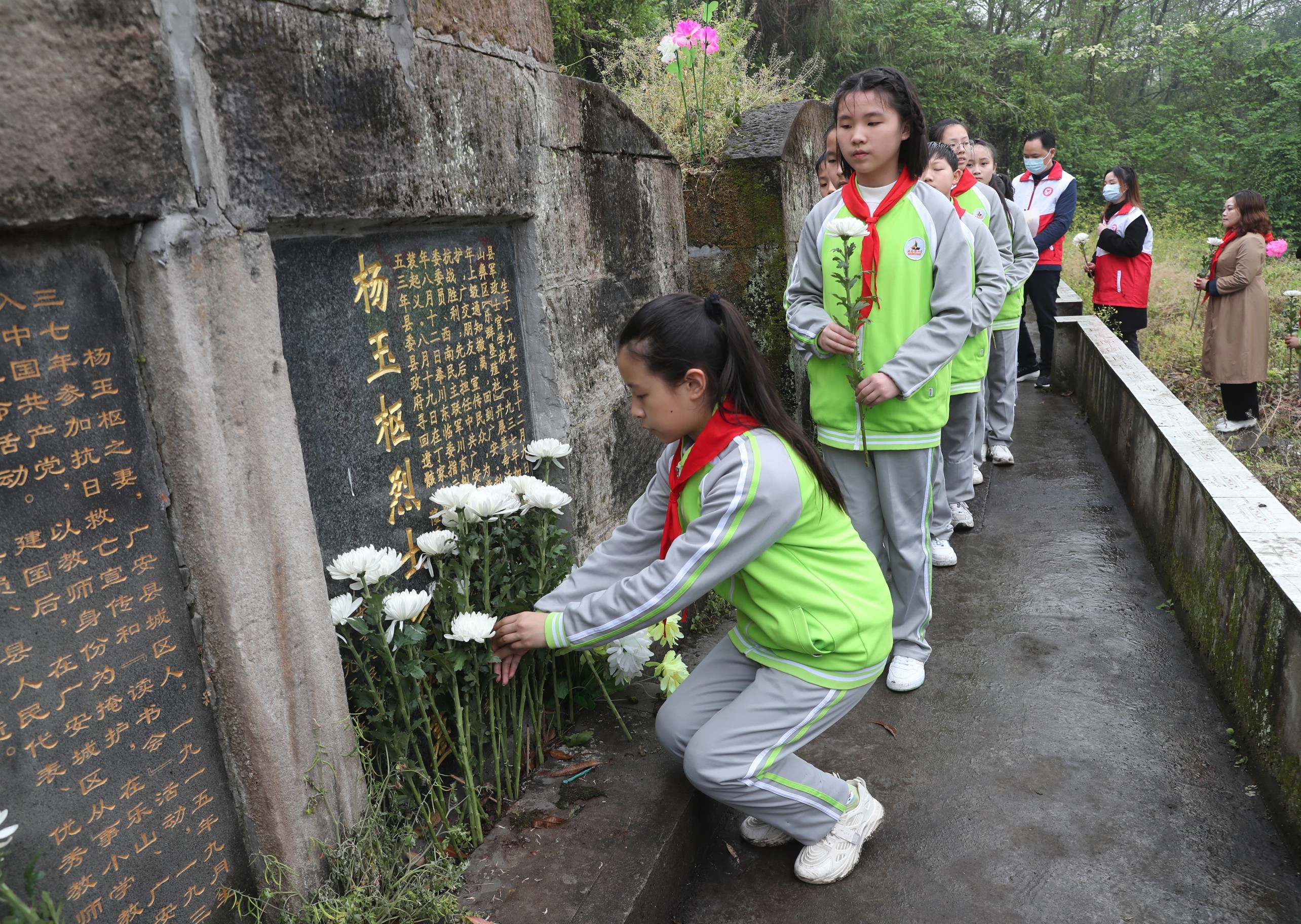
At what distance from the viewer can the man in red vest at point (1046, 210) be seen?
22.8 feet

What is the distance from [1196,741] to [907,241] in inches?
69.8

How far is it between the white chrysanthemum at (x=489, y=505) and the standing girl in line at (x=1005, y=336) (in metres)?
3.06

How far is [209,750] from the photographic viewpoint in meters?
1.82

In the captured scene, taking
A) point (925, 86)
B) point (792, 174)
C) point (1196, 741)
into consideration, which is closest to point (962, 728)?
point (1196, 741)

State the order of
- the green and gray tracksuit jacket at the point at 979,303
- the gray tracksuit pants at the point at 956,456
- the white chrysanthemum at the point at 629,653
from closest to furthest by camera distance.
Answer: the white chrysanthemum at the point at 629,653 < the green and gray tracksuit jacket at the point at 979,303 < the gray tracksuit pants at the point at 956,456

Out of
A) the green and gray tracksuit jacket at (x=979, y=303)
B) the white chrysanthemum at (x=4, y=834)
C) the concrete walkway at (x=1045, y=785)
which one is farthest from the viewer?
the green and gray tracksuit jacket at (x=979, y=303)

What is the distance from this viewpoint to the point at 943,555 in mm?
4234

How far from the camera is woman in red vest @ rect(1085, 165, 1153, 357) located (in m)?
6.69

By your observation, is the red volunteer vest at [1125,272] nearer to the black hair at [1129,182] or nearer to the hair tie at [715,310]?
the black hair at [1129,182]

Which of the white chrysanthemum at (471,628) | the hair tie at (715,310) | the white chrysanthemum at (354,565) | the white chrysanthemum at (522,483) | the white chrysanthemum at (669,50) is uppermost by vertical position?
the white chrysanthemum at (669,50)

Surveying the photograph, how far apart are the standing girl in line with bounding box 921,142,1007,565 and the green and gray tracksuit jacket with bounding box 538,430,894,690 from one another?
60.2 inches

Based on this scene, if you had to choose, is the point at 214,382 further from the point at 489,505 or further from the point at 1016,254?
the point at 1016,254

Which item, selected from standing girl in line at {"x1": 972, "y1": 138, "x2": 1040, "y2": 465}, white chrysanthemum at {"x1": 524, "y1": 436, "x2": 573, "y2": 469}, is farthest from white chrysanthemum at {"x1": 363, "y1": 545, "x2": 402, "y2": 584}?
standing girl in line at {"x1": 972, "y1": 138, "x2": 1040, "y2": 465}

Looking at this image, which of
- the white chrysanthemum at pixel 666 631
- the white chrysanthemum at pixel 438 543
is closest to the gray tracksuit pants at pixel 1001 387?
the white chrysanthemum at pixel 666 631
